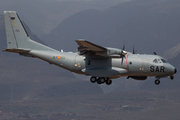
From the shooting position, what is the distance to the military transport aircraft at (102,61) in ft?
183

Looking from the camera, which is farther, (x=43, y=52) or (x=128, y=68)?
(x=43, y=52)

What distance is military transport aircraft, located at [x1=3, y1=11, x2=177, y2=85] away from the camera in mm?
55750

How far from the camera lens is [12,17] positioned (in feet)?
194

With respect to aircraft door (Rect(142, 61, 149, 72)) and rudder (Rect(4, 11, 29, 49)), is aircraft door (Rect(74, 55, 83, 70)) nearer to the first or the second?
rudder (Rect(4, 11, 29, 49))

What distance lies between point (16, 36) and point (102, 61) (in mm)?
16400

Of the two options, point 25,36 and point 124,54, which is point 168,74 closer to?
point 124,54

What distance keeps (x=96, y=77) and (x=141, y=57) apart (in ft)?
28.4

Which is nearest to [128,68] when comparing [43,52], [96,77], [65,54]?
[96,77]

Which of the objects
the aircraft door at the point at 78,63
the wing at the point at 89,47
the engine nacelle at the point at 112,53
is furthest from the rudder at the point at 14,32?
the engine nacelle at the point at 112,53

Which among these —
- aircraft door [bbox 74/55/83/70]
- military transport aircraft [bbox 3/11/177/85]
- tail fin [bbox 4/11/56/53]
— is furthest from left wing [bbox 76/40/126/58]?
tail fin [bbox 4/11/56/53]

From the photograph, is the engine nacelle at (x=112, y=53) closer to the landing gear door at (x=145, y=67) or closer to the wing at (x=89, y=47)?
the wing at (x=89, y=47)

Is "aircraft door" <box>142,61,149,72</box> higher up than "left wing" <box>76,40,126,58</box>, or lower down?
lower down

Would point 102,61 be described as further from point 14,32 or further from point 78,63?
point 14,32

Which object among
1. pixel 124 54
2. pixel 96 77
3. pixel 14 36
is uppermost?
pixel 14 36
